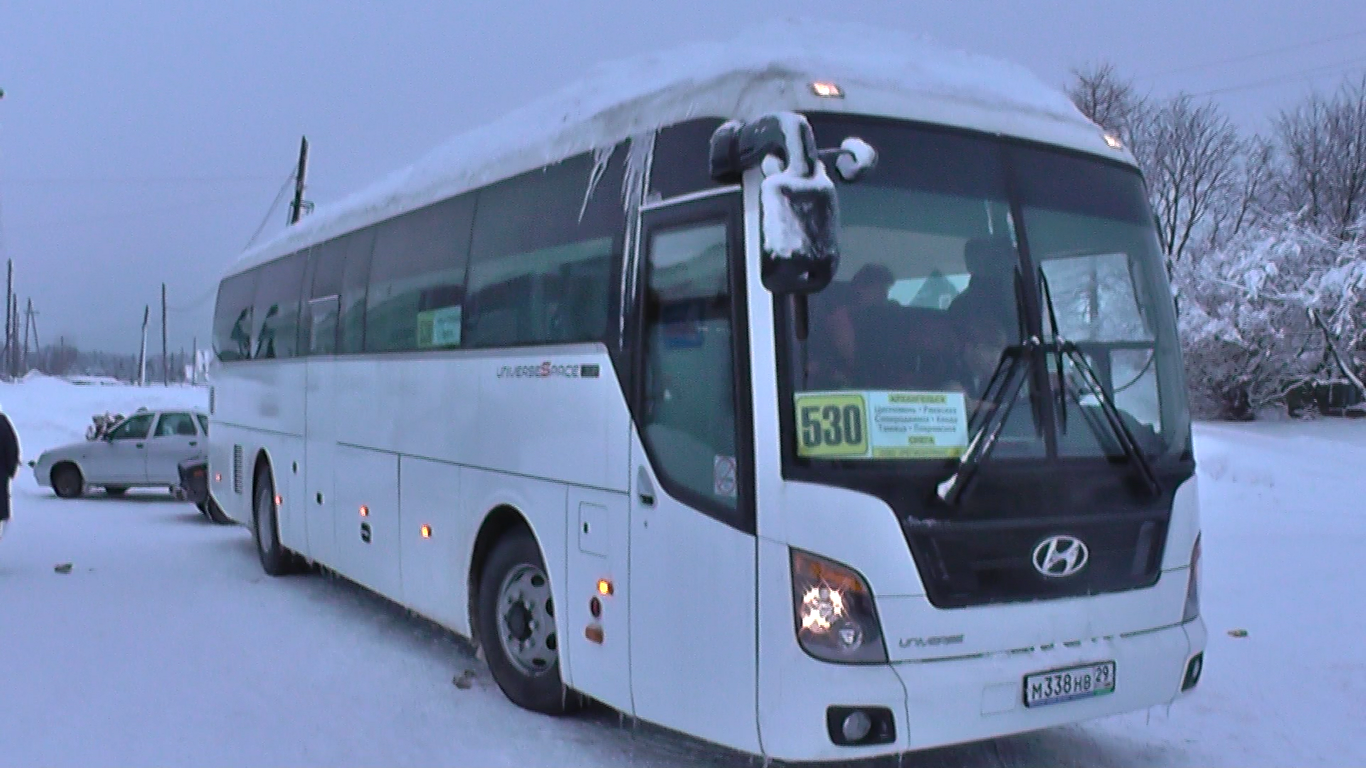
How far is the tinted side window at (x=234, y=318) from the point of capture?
41.5ft

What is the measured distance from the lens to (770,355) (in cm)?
464

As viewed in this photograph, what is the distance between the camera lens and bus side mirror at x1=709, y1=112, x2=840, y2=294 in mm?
4238

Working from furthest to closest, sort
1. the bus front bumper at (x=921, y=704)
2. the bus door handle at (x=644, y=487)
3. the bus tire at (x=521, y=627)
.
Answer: the bus tire at (x=521, y=627) → the bus door handle at (x=644, y=487) → the bus front bumper at (x=921, y=704)

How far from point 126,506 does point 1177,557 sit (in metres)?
17.8

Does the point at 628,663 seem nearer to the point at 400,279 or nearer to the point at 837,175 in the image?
the point at 837,175

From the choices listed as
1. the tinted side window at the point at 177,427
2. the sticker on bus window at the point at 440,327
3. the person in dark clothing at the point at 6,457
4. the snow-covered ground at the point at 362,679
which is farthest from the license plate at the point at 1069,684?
the tinted side window at the point at 177,427

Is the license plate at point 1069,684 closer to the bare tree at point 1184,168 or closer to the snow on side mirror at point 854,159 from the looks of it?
the snow on side mirror at point 854,159

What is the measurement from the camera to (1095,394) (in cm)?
496

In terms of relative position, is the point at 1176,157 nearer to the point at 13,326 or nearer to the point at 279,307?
the point at 279,307

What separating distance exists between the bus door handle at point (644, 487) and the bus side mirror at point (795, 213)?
1.25 meters

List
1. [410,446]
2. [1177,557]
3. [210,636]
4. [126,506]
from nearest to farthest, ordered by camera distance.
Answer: [1177,557] → [410,446] → [210,636] → [126,506]

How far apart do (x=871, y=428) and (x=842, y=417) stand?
12 centimetres

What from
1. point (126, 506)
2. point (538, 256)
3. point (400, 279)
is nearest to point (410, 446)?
point (400, 279)

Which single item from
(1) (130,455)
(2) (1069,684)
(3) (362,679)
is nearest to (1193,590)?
(2) (1069,684)
